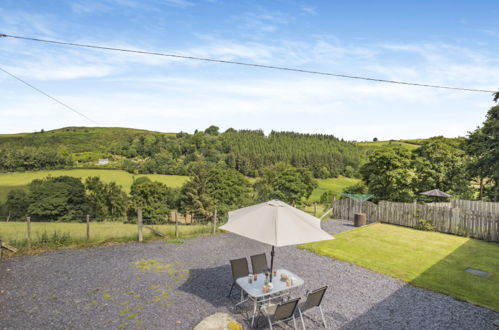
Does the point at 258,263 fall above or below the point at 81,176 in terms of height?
above

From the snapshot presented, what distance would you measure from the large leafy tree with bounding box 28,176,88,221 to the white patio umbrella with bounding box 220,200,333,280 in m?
49.7

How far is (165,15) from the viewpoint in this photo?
10.8m

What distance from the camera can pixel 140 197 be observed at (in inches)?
1956

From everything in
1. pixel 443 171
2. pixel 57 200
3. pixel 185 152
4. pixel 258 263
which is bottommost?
pixel 57 200

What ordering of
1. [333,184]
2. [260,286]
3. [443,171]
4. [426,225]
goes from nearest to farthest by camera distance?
[260,286] < [426,225] < [443,171] < [333,184]

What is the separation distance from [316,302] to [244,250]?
→ 5736 mm

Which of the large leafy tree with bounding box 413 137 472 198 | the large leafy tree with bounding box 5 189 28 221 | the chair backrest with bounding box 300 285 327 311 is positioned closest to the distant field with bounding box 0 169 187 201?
the large leafy tree with bounding box 5 189 28 221

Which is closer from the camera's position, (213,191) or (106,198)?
(213,191)

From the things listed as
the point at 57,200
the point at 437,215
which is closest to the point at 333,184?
the point at 57,200

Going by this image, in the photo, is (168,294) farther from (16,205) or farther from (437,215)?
(16,205)

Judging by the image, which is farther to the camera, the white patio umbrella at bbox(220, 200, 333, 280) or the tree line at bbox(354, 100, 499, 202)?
the tree line at bbox(354, 100, 499, 202)

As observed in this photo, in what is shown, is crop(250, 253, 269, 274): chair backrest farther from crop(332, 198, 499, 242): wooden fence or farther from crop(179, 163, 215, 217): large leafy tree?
crop(179, 163, 215, 217): large leafy tree

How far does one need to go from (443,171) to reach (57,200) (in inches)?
2097

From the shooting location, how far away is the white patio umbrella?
5590 mm
